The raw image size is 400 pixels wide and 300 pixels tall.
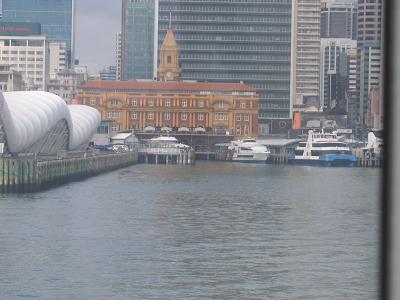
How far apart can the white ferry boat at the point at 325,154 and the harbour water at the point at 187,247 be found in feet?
188

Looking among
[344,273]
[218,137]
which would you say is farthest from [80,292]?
[218,137]

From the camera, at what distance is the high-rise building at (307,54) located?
162 meters

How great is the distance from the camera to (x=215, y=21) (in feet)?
453

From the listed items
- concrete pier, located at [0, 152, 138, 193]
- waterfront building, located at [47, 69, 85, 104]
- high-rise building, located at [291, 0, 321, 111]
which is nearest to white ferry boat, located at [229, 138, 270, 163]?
concrete pier, located at [0, 152, 138, 193]

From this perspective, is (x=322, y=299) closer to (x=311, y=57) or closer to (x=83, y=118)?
(x=83, y=118)

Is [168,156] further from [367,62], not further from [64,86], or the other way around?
[64,86]

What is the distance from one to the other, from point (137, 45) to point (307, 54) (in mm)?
33280

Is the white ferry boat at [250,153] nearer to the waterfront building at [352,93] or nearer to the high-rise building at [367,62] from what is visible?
the high-rise building at [367,62]

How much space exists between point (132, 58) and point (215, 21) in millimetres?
48949

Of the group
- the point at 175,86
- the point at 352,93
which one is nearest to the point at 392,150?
the point at 175,86

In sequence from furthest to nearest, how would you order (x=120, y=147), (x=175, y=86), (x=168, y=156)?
(x=175, y=86) → (x=120, y=147) → (x=168, y=156)

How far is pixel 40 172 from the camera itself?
52.5 meters

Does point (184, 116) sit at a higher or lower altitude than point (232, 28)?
lower

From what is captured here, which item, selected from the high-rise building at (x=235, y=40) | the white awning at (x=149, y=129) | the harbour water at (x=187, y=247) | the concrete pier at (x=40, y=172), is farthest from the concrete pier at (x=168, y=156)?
the harbour water at (x=187, y=247)
